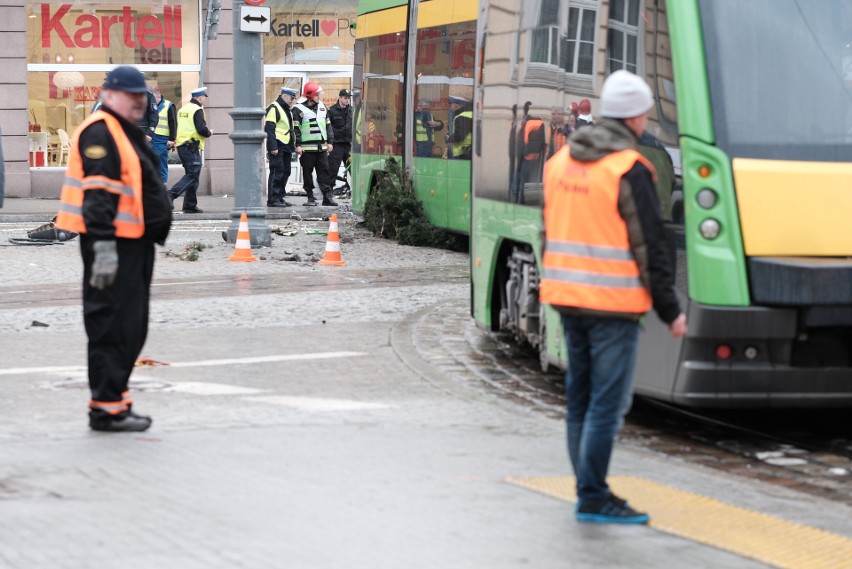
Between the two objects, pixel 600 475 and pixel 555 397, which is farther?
pixel 555 397

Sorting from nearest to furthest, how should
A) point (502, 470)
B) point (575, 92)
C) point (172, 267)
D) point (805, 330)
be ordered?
point (502, 470) → point (805, 330) → point (575, 92) → point (172, 267)

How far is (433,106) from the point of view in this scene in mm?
18188

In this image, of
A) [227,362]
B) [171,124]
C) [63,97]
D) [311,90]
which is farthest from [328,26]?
[227,362]

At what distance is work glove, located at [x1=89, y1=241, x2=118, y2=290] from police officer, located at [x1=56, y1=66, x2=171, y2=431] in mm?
12

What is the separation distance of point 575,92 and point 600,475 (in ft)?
10.4

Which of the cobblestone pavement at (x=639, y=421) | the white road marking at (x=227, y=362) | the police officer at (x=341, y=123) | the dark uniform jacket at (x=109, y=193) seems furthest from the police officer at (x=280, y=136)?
the dark uniform jacket at (x=109, y=193)

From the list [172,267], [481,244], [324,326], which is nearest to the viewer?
[481,244]

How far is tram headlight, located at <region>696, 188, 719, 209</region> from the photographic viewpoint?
7.21 meters

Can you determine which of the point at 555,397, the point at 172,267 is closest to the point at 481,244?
the point at 555,397

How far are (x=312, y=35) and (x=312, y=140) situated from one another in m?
6.11

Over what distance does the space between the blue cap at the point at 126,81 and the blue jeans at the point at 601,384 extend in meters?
2.79

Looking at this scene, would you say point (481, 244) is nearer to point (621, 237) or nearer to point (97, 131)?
point (97, 131)

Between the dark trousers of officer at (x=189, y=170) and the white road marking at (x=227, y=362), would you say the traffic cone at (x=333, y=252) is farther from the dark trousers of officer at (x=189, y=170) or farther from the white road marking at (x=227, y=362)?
the dark trousers of officer at (x=189, y=170)

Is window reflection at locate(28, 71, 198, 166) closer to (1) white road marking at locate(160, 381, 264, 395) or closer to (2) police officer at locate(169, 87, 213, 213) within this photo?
(2) police officer at locate(169, 87, 213, 213)
